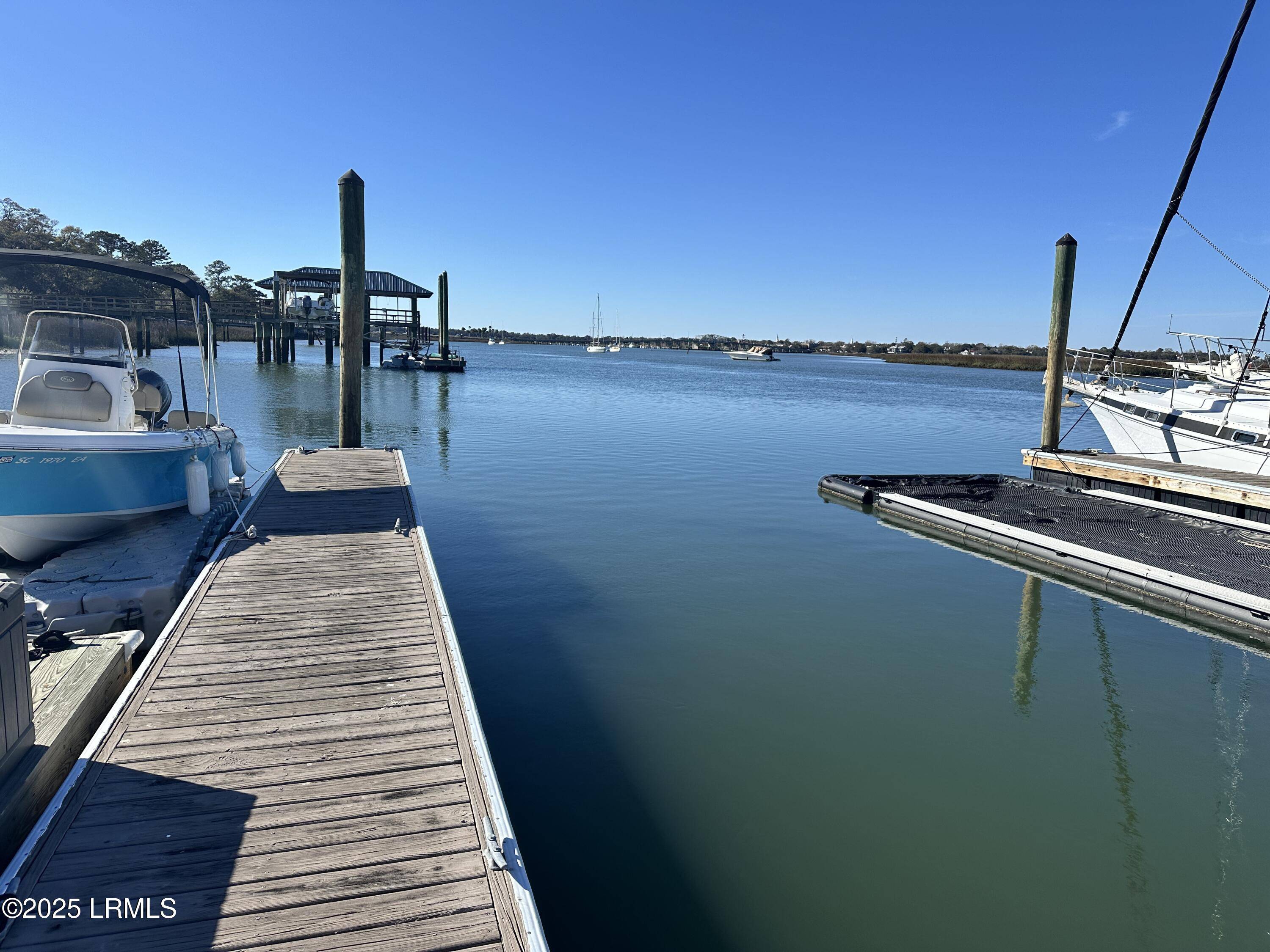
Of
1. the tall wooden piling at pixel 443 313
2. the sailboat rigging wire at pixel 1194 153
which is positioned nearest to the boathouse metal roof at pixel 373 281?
the tall wooden piling at pixel 443 313

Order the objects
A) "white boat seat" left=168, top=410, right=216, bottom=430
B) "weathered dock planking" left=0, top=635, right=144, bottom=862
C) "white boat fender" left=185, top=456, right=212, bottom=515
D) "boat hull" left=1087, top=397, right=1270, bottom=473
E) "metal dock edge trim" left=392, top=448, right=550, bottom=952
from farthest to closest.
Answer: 1. "boat hull" left=1087, top=397, right=1270, bottom=473
2. "white boat seat" left=168, top=410, right=216, bottom=430
3. "white boat fender" left=185, top=456, right=212, bottom=515
4. "weathered dock planking" left=0, top=635, right=144, bottom=862
5. "metal dock edge trim" left=392, top=448, right=550, bottom=952

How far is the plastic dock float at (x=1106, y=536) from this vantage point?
849 cm

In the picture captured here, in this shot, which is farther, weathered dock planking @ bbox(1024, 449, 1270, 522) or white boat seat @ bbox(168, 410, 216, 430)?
weathered dock planking @ bbox(1024, 449, 1270, 522)

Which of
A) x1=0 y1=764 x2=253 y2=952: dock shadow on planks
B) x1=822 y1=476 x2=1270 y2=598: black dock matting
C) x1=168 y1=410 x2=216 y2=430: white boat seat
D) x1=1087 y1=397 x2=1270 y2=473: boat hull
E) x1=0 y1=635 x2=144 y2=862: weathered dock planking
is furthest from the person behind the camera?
x1=1087 y1=397 x2=1270 y2=473: boat hull

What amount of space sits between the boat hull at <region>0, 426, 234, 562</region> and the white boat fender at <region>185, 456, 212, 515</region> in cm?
26

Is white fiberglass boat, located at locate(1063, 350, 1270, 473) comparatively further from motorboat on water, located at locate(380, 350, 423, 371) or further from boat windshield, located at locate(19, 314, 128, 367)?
motorboat on water, located at locate(380, 350, 423, 371)

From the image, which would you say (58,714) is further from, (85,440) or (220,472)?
(220,472)

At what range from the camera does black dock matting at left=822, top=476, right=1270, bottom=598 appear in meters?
9.23

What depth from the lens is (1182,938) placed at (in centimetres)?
397

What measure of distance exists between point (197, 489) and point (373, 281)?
44.7 meters

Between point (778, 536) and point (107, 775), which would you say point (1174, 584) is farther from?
point (107, 775)

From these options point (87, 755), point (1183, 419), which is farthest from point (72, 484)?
point (1183, 419)

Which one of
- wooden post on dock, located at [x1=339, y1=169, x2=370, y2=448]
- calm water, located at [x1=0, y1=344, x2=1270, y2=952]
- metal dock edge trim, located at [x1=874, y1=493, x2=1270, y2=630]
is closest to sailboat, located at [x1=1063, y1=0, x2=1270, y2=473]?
metal dock edge trim, located at [x1=874, y1=493, x2=1270, y2=630]

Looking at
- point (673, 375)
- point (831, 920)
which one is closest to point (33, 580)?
point (831, 920)
